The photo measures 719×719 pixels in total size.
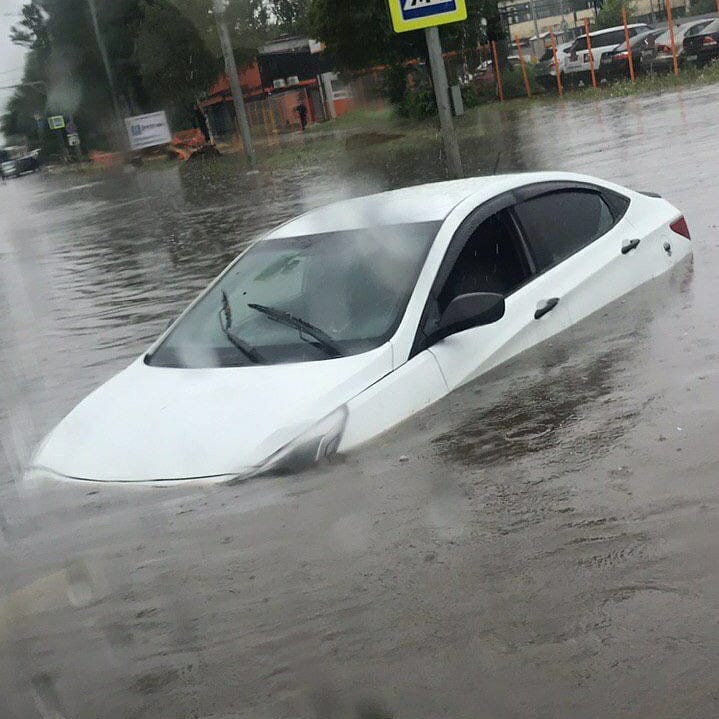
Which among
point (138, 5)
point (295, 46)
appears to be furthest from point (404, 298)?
point (295, 46)

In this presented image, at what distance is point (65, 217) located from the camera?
86.8 feet

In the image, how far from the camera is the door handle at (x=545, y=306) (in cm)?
602

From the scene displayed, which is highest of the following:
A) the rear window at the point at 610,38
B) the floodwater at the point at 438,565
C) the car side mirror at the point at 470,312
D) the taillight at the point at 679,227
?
the car side mirror at the point at 470,312

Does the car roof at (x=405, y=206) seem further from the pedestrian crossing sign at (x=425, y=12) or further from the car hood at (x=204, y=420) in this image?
the pedestrian crossing sign at (x=425, y=12)

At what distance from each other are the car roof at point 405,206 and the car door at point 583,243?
0.44 feet

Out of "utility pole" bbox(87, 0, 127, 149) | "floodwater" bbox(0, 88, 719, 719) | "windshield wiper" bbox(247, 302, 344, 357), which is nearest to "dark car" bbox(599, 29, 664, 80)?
"floodwater" bbox(0, 88, 719, 719)

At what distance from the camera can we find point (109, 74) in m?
5.38

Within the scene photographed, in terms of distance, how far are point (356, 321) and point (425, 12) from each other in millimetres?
7174

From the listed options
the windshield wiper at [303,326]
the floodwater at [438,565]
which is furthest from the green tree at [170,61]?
the floodwater at [438,565]

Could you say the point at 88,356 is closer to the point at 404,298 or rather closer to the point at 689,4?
the point at 404,298

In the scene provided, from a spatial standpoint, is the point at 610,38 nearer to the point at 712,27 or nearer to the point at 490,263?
the point at 712,27

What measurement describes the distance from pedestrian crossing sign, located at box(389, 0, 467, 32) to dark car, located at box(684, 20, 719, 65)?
22.9 m

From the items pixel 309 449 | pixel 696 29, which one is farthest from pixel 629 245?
pixel 696 29

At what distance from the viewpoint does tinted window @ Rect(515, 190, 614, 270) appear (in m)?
6.30
